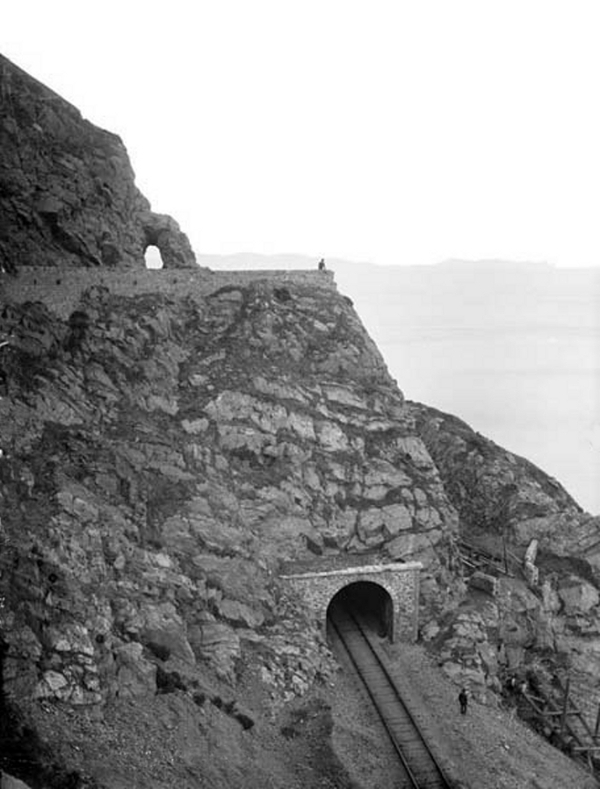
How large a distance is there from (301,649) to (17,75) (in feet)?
110

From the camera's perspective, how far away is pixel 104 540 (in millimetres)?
28188

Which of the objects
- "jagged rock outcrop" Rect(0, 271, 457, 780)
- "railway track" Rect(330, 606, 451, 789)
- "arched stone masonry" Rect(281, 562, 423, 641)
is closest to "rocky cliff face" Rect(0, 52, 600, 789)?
"jagged rock outcrop" Rect(0, 271, 457, 780)

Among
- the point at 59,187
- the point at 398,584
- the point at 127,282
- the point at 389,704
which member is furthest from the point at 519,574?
the point at 59,187

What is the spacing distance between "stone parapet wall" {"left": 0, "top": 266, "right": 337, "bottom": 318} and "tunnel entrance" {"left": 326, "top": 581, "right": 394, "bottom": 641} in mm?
17093

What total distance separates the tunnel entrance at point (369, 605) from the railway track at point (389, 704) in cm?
35

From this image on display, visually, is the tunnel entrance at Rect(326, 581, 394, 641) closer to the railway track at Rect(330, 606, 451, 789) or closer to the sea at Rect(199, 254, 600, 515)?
the railway track at Rect(330, 606, 451, 789)

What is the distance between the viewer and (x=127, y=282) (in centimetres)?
3850

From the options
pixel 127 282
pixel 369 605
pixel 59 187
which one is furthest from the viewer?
pixel 59 187

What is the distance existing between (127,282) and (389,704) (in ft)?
76.3

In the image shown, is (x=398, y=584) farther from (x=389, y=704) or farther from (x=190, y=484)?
(x=190, y=484)

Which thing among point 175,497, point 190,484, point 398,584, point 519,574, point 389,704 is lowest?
point 389,704

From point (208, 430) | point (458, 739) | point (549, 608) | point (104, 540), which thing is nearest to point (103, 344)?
point (208, 430)

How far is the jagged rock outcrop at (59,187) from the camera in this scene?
38.9m

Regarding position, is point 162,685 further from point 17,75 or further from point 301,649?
point 17,75
